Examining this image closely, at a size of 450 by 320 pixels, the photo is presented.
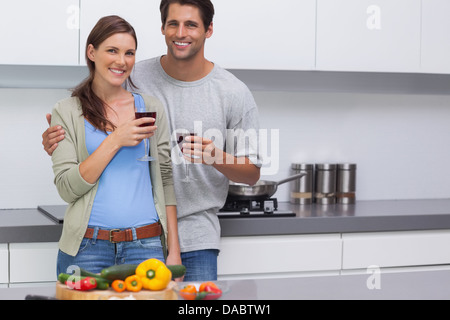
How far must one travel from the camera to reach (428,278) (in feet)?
5.68

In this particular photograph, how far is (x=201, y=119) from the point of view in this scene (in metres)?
2.24

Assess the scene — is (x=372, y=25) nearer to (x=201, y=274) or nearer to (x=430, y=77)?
(x=430, y=77)

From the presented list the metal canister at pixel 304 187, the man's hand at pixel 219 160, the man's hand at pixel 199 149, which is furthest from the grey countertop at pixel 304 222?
the man's hand at pixel 199 149

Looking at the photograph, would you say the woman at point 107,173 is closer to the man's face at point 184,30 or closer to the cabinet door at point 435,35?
the man's face at point 184,30

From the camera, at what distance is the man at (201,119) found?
2.21 metres

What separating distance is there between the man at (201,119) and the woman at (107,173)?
0.66 ft

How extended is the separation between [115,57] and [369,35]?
4.75 feet

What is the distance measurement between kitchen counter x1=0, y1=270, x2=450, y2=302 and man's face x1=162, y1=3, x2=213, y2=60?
89cm

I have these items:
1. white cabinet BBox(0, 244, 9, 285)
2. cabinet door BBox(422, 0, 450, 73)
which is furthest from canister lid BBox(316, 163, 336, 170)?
white cabinet BBox(0, 244, 9, 285)

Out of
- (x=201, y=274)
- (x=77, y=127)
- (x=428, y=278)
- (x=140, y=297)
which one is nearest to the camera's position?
(x=140, y=297)

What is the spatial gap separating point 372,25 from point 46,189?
1.73 metres

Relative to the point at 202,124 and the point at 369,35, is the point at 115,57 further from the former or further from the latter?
the point at 369,35

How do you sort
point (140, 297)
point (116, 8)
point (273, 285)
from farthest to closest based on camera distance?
point (116, 8)
point (273, 285)
point (140, 297)

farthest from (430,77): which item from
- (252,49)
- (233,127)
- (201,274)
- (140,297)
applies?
(140,297)
